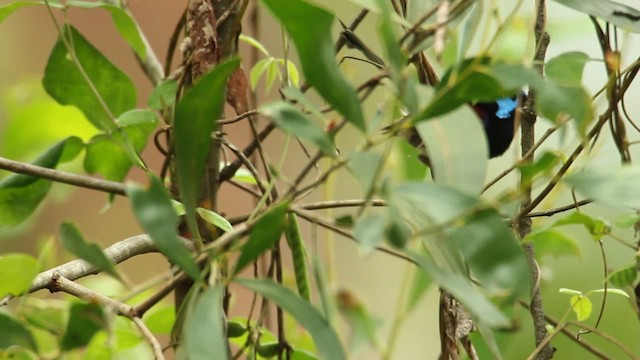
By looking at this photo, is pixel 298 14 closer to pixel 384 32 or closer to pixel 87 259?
pixel 384 32

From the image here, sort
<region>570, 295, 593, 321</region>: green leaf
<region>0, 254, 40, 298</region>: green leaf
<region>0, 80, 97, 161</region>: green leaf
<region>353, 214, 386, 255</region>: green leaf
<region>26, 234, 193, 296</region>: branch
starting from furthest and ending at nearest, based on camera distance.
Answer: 1. <region>0, 80, 97, 161</region>: green leaf
2. <region>570, 295, 593, 321</region>: green leaf
3. <region>26, 234, 193, 296</region>: branch
4. <region>0, 254, 40, 298</region>: green leaf
5. <region>353, 214, 386, 255</region>: green leaf

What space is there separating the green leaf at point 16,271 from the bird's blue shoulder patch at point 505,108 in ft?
1.46

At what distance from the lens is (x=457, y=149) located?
1.23 feet

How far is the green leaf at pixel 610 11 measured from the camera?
0.43 metres

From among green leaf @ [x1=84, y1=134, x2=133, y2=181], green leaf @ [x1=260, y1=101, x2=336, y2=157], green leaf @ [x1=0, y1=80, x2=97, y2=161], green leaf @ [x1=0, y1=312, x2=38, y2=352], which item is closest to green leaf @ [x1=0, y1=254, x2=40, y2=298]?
green leaf @ [x1=0, y1=312, x2=38, y2=352]

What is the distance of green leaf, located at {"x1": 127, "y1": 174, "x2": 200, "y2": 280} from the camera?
347 millimetres

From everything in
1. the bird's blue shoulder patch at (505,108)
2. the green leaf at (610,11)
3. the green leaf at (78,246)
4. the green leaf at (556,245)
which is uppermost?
the green leaf at (610,11)

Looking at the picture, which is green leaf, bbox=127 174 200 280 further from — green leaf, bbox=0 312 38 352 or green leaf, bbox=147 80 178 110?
green leaf, bbox=147 80 178 110

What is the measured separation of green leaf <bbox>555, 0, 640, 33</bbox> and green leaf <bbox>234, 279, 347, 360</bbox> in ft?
0.68

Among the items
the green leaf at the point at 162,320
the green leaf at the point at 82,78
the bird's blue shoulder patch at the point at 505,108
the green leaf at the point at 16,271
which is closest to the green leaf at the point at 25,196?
the green leaf at the point at 82,78

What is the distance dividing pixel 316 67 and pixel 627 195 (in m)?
0.15

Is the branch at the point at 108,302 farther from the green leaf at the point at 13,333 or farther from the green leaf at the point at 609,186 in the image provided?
the green leaf at the point at 609,186

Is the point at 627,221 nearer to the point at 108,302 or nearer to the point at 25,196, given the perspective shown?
the point at 108,302

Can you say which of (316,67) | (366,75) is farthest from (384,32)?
(366,75)
